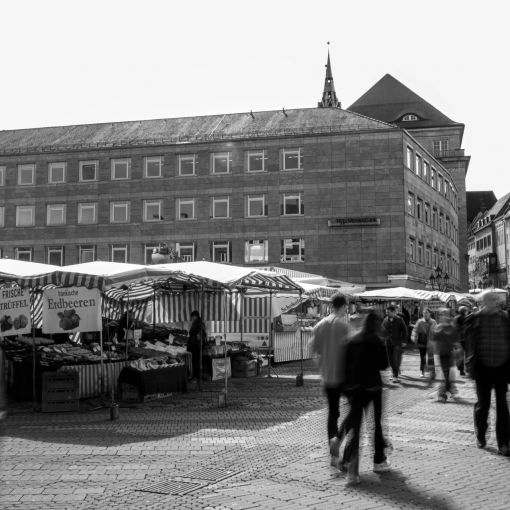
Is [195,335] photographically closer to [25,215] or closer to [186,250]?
[186,250]

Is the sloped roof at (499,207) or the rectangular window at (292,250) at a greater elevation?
the sloped roof at (499,207)

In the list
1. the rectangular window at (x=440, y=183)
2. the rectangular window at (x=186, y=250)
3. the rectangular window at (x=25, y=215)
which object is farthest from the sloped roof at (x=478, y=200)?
the rectangular window at (x=25, y=215)

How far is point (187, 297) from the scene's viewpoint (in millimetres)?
22094

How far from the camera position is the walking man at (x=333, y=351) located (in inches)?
324

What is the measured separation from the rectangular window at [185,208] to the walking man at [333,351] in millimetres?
Answer: 42352

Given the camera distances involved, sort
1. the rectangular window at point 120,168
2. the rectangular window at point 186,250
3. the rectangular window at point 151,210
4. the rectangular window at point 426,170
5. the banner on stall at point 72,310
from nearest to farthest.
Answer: the banner on stall at point 72,310, the rectangular window at point 186,250, the rectangular window at point 151,210, the rectangular window at point 120,168, the rectangular window at point 426,170

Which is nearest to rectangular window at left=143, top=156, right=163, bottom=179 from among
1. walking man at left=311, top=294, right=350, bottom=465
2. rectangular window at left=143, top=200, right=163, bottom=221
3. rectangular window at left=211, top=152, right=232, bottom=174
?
rectangular window at left=143, top=200, right=163, bottom=221

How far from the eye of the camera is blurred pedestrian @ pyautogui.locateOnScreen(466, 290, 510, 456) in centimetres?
890

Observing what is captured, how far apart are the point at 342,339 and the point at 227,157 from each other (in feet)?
141

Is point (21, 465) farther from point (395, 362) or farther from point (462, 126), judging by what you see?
point (462, 126)

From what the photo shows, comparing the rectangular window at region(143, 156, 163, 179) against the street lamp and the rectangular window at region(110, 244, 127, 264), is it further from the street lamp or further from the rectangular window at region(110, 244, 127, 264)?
the street lamp

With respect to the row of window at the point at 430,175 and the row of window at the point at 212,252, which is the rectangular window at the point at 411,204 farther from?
the row of window at the point at 212,252

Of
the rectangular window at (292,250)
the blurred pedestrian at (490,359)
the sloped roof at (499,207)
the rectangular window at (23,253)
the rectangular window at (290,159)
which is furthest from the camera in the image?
the sloped roof at (499,207)

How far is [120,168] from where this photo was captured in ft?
171
